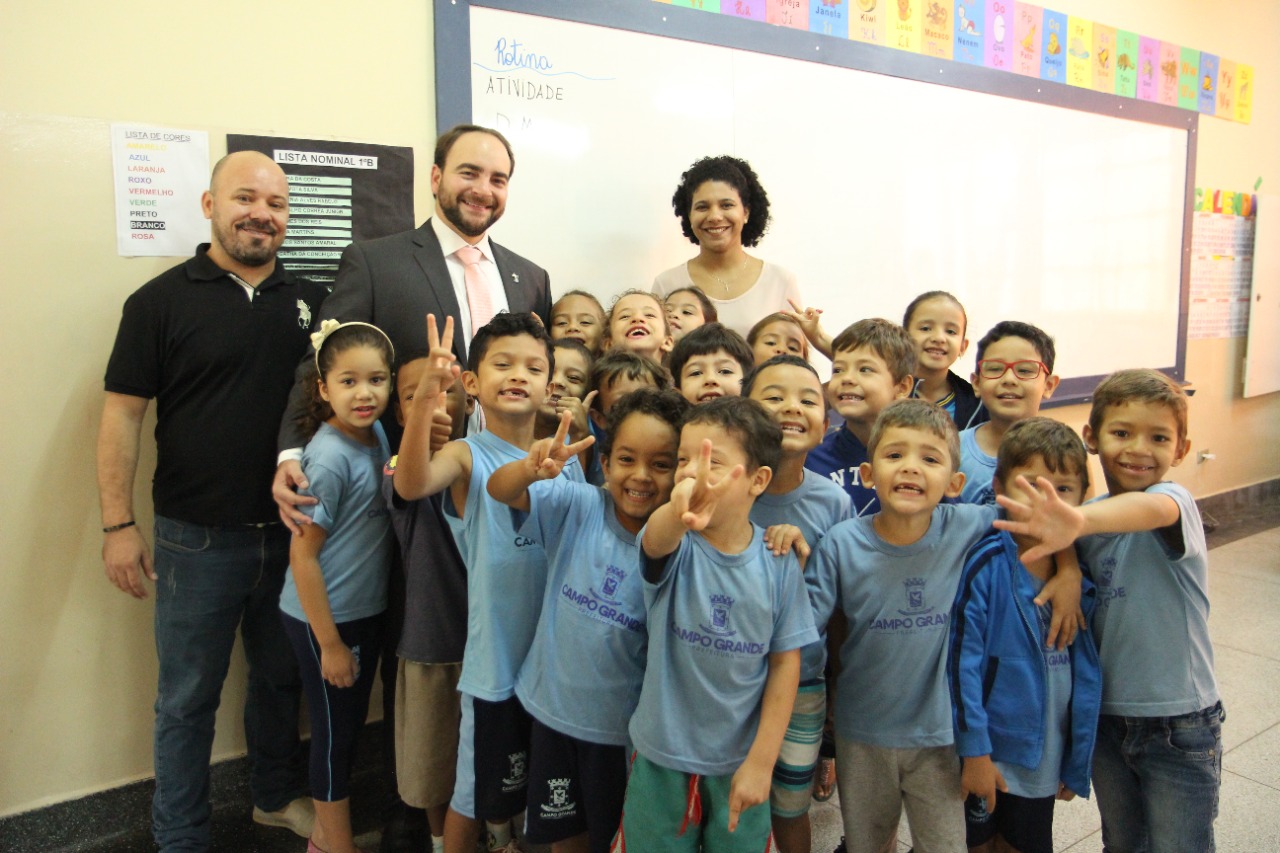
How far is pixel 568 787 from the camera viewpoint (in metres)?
1.48

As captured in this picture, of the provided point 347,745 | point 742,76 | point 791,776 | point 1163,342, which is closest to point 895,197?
point 742,76

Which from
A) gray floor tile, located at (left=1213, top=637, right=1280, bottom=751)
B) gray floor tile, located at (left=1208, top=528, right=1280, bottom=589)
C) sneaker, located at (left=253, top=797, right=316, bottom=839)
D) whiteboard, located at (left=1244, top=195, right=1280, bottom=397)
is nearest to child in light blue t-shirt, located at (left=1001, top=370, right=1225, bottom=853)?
gray floor tile, located at (left=1213, top=637, right=1280, bottom=751)

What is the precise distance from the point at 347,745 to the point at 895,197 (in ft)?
9.05

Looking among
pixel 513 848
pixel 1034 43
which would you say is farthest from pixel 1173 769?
pixel 1034 43

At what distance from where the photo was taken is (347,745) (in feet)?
5.79

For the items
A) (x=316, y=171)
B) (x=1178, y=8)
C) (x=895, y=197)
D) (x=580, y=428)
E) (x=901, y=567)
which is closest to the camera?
(x=901, y=567)

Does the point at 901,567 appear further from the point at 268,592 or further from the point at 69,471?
the point at 69,471

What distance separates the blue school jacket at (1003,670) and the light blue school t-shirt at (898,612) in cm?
2

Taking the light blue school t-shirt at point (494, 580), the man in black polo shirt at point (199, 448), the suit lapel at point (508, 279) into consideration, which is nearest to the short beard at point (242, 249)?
the man in black polo shirt at point (199, 448)

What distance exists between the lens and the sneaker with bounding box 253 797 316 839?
199 centimetres

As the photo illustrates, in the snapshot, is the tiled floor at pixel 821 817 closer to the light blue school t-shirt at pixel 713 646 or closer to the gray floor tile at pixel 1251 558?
the light blue school t-shirt at pixel 713 646

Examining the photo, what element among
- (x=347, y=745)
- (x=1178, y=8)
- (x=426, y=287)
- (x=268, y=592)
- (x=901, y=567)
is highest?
(x=1178, y=8)

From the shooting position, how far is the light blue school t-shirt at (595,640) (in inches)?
55.8

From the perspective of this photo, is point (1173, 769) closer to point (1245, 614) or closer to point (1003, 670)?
point (1003, 670)
